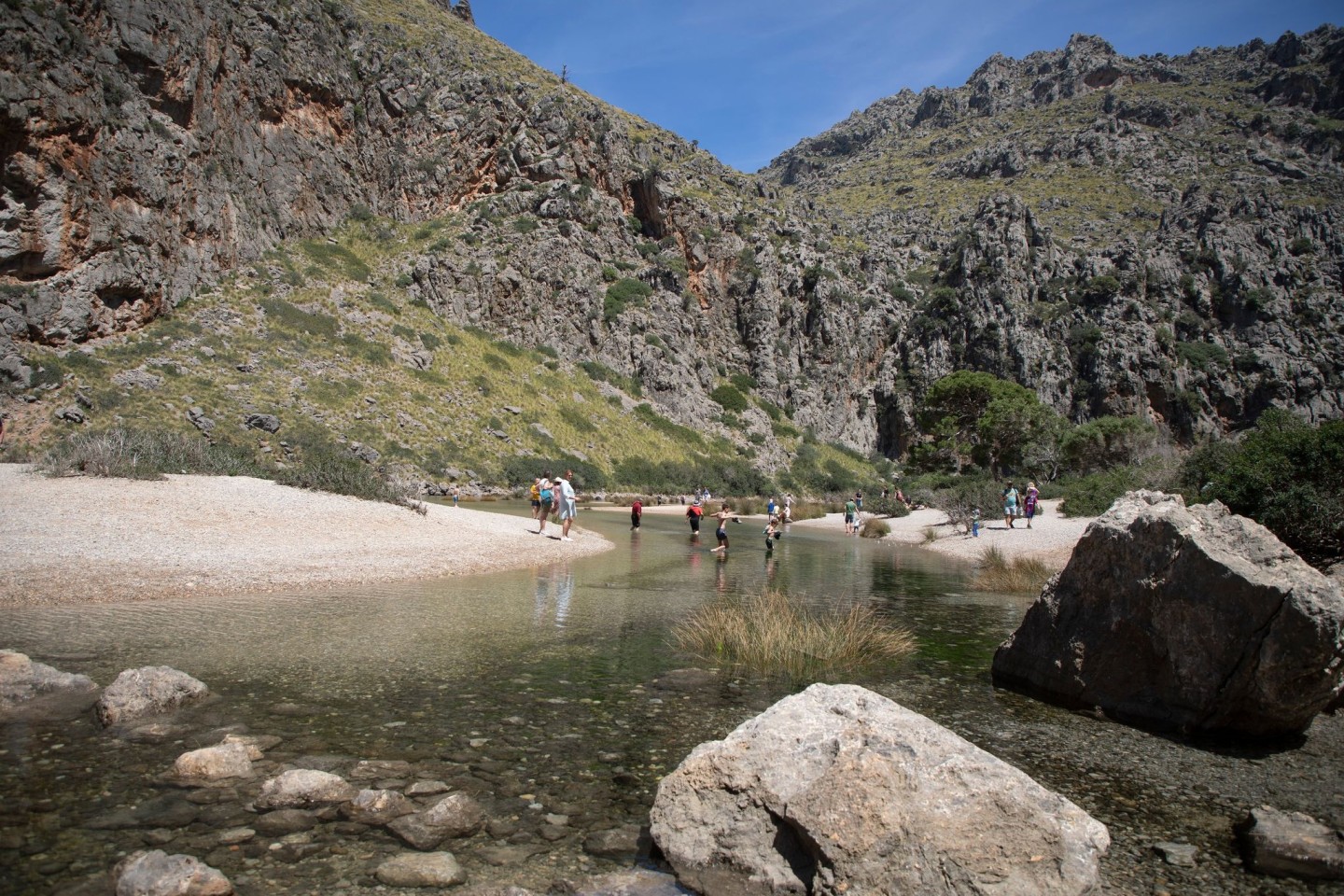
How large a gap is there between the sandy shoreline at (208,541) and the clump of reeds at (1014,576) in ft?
37.2

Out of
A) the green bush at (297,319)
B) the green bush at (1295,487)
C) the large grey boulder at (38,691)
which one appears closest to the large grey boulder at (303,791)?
the large grey boulder at (38,691)

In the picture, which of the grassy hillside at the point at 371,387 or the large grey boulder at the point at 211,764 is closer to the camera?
the large grey boulder at the point at 211,764

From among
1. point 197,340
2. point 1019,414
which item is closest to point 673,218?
point 1019,414

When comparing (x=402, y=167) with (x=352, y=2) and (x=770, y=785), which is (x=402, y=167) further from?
(x=770, y=785)

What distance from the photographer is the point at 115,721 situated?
19.7ft

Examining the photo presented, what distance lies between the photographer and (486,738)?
6.27 meters

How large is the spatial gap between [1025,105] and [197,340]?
508 ft

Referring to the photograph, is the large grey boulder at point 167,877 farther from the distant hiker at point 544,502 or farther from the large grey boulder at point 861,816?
the distant hiker at point 544,502

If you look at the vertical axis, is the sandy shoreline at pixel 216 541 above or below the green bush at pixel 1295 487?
below

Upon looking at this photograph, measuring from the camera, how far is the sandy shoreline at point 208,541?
1206 cm

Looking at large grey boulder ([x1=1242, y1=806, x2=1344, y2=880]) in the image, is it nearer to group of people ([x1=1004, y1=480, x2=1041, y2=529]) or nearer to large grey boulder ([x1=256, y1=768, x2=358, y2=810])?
large grey boulder ([x1=256, y1=768, x2=358, y2=810])

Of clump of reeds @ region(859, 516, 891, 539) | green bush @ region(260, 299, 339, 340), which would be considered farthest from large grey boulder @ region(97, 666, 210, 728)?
green bush @ region(260, 299, 339, 340)

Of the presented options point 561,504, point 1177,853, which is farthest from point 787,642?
point 561,504

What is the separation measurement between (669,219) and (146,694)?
77352 mm
